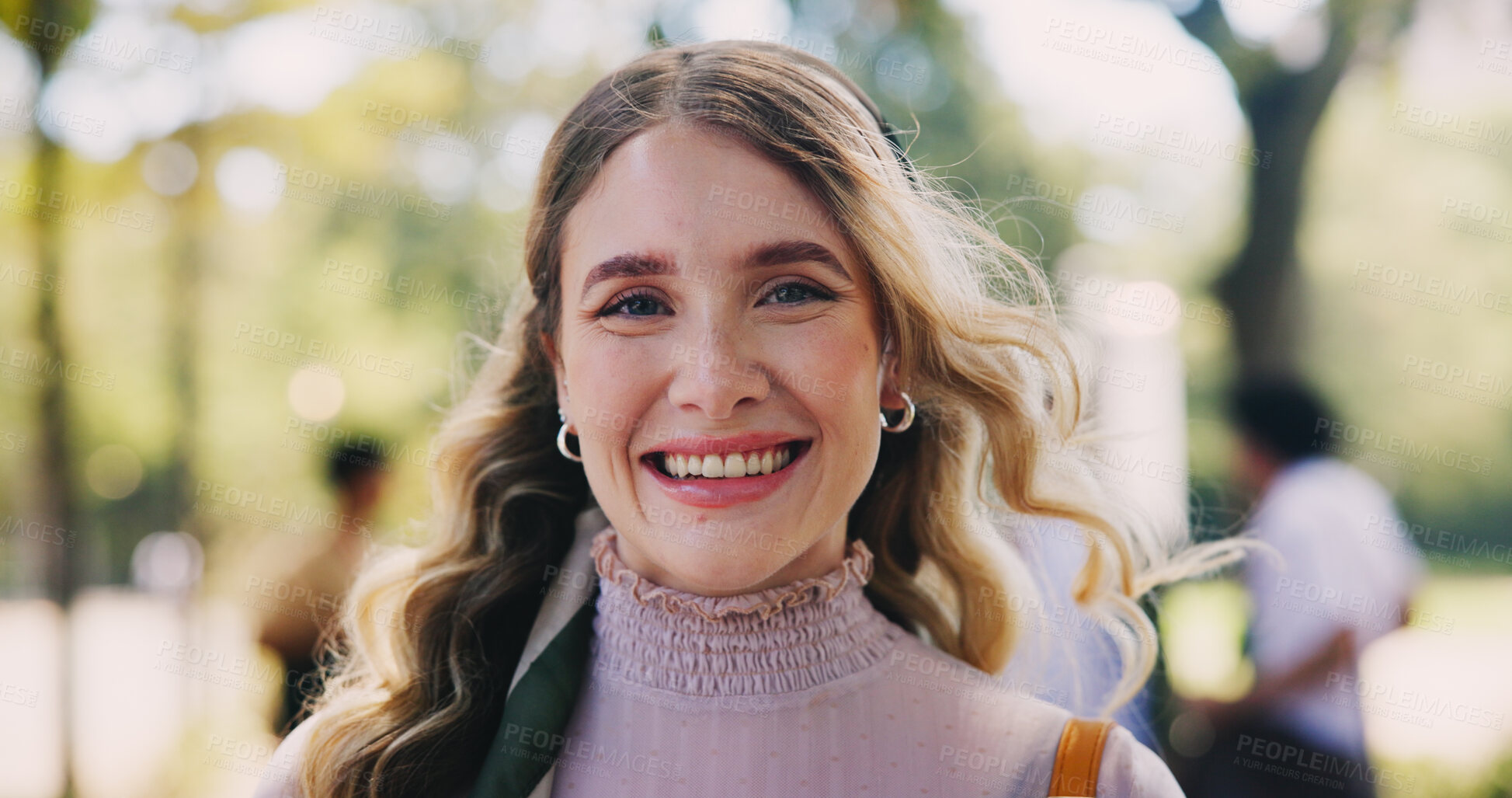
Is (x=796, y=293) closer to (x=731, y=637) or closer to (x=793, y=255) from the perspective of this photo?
(x=793, y=255)

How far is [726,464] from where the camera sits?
63.4 inches

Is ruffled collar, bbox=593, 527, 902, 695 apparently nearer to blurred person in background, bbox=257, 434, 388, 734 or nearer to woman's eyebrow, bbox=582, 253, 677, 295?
woman's eyebrow, bbox=582, 253, 677, 295

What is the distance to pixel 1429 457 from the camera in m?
8.84

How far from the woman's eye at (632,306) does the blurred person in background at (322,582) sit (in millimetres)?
2408

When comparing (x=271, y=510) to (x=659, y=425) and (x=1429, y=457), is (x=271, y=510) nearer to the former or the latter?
(x=659, y=425)

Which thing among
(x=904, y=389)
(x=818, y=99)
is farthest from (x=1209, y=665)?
(x=818, y=99)

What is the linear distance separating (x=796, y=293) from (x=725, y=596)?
1.84ft

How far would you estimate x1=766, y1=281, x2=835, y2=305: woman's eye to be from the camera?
1622 millimetres

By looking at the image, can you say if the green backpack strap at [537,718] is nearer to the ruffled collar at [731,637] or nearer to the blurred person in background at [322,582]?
the ruffled collar at [731,637]

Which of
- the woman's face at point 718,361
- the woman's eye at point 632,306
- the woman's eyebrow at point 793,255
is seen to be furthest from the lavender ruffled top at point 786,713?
the woman's eyebrow at point 793,255

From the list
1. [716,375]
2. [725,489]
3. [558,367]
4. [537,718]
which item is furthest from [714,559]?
[558,367]

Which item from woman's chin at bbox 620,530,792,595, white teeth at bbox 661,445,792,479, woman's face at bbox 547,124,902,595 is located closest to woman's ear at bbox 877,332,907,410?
woman's face at bbox 547,124,902,595

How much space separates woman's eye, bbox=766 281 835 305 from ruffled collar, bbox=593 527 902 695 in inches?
20.6

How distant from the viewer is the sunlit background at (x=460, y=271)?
4.77 meters
